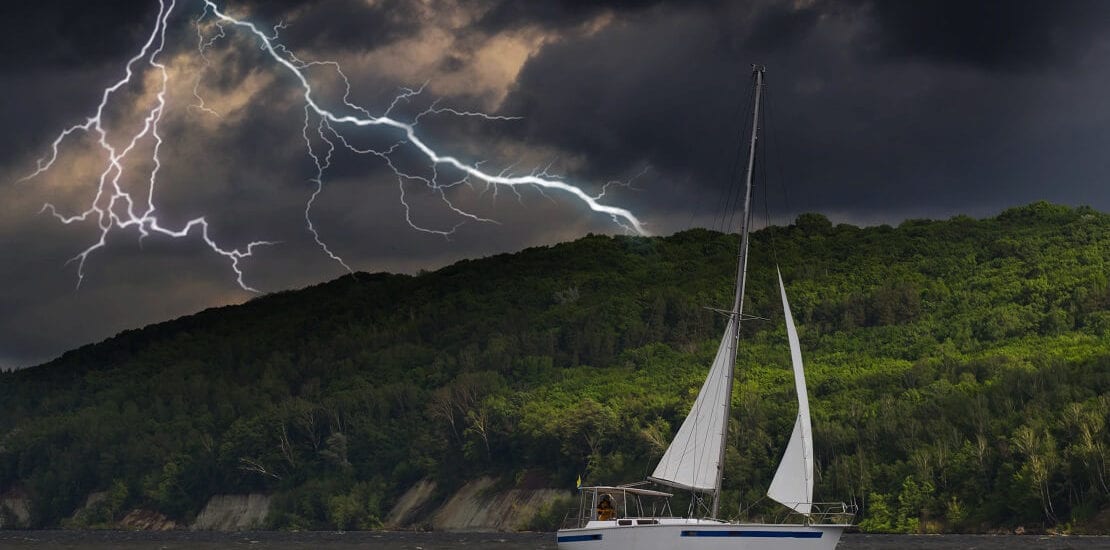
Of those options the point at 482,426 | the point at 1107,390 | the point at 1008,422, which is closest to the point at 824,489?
the point at 1008,422

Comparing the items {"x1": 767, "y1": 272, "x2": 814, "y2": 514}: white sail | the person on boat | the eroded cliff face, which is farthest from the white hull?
the eroded cliff face

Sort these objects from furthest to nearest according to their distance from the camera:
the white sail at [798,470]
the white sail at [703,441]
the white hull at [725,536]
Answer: the white sail at [703,441] < the white sail at [798,470] < the white hull at [725,536]

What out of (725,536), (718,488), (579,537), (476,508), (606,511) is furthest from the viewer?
(476,508)

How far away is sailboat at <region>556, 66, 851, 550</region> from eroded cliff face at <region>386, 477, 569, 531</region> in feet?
343

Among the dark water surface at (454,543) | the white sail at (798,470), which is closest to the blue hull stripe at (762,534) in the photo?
the white sail at (798,470)

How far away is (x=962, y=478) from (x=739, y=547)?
3445 inches

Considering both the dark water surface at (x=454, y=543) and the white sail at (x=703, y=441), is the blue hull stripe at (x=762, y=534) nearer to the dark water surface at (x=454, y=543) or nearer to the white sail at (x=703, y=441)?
the white sail at (x=703, y=441)

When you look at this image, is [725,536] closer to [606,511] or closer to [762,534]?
[762,534]

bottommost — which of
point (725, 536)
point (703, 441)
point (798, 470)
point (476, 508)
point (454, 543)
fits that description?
point (454, 543)

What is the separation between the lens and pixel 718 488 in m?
65.9

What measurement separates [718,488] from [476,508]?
11838 cm

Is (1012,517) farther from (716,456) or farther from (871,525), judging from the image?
(716,456)

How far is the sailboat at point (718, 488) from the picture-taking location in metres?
62.2

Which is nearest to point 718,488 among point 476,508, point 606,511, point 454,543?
point 606,511
